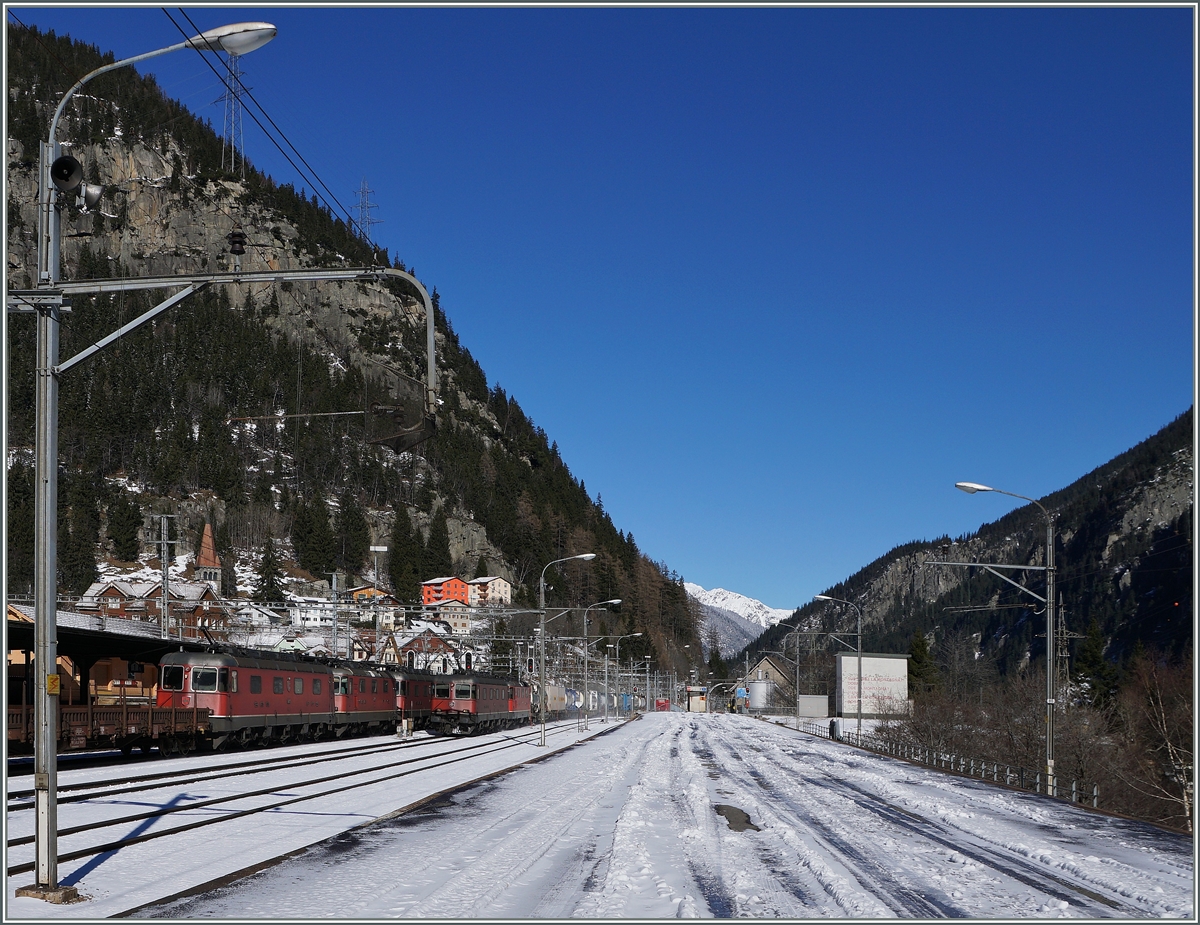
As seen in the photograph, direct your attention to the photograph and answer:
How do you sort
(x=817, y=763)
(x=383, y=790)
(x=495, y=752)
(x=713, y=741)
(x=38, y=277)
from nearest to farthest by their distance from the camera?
(x=38, y=277), (x=383, y=790), (x=817, y=763), (x=495, y=752), (x=713, y=741)

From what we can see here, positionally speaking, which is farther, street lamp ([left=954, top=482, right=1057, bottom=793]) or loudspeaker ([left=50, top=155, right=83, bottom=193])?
street lamp ([left=954, top=482, right=1057, bottom=793])

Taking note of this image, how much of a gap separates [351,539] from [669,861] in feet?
581

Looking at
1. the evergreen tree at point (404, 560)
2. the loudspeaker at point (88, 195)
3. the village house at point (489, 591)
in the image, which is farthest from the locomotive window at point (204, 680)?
the evergreen tree at point (404, 560)

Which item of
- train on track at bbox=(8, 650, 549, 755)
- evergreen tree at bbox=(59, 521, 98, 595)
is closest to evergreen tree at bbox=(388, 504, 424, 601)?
evergreen tree at bbox=(59, 521, 98, 595)

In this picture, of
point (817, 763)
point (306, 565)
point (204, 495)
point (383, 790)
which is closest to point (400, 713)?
point (817, 763)

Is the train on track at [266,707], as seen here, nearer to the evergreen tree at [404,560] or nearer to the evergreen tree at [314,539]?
the evergreen tree at [314,539]

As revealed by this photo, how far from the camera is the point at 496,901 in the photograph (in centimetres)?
1075

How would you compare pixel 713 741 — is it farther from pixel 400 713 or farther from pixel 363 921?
pixel 363 921

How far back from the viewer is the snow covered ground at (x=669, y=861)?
10656mm

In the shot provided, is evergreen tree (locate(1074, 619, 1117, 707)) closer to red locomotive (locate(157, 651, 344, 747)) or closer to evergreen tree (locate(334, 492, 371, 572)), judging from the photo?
red locomotive (locate(157, 651, 344, 747))

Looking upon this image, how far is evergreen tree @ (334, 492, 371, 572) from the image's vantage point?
600 ft

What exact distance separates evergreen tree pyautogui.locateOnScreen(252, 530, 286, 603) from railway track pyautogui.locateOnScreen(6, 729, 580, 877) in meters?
120

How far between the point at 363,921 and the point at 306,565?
6868 inches

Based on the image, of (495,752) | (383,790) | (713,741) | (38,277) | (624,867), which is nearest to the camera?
(38,277)
